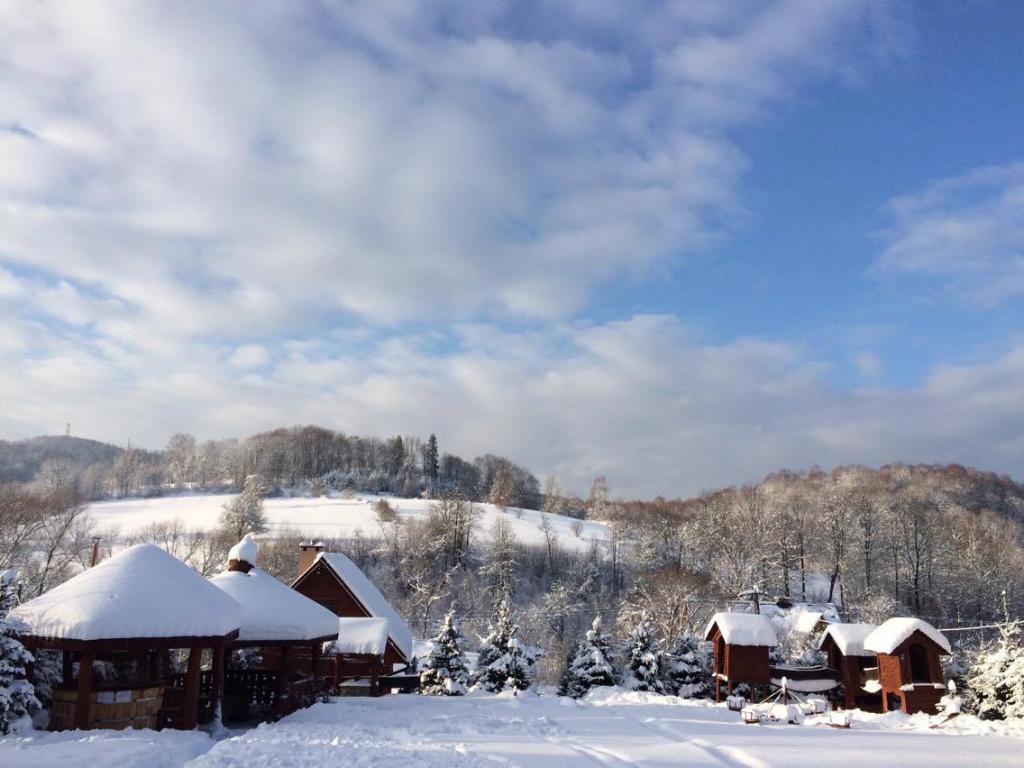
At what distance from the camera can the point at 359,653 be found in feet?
87.2

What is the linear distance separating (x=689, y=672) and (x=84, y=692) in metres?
23.8

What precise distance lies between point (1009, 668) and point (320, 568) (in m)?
25.7

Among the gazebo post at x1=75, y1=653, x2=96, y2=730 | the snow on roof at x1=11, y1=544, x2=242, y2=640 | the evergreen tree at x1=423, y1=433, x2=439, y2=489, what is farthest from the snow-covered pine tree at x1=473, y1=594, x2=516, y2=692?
the evergreen tree at x1=423, y1=433, x2=439, y2=489

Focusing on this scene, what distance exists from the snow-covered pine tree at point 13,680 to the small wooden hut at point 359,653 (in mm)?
12850

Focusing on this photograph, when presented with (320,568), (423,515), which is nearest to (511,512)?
(423,515)

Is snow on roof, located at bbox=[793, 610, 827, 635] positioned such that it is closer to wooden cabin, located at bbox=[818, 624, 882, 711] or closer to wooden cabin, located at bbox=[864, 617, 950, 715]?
wooden cabin, located at bbox=[818, 624, 882, 711]

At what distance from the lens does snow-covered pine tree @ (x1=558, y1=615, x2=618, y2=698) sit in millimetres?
28516

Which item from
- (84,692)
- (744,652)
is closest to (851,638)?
(744,652)

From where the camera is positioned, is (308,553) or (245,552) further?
(308,553)

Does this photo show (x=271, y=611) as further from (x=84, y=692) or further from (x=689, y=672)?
(x=689, y=672)

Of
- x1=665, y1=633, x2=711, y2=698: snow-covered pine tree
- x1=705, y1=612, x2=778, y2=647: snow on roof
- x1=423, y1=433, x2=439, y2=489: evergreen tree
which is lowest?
x1=665, y1=633, x2=711, y2=698: snow-covered pine tree

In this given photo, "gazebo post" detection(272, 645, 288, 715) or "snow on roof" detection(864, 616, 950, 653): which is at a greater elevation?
"snow on roof" detection(864, 616, 950, 653)

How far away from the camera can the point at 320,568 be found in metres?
31.9

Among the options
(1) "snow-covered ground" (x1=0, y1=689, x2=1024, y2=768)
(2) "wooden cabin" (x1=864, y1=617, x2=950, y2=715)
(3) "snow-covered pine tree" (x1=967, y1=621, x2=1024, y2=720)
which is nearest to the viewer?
(1) "snow-covered ground" (x1=0, y1=689, x2=1024, y2=768)
